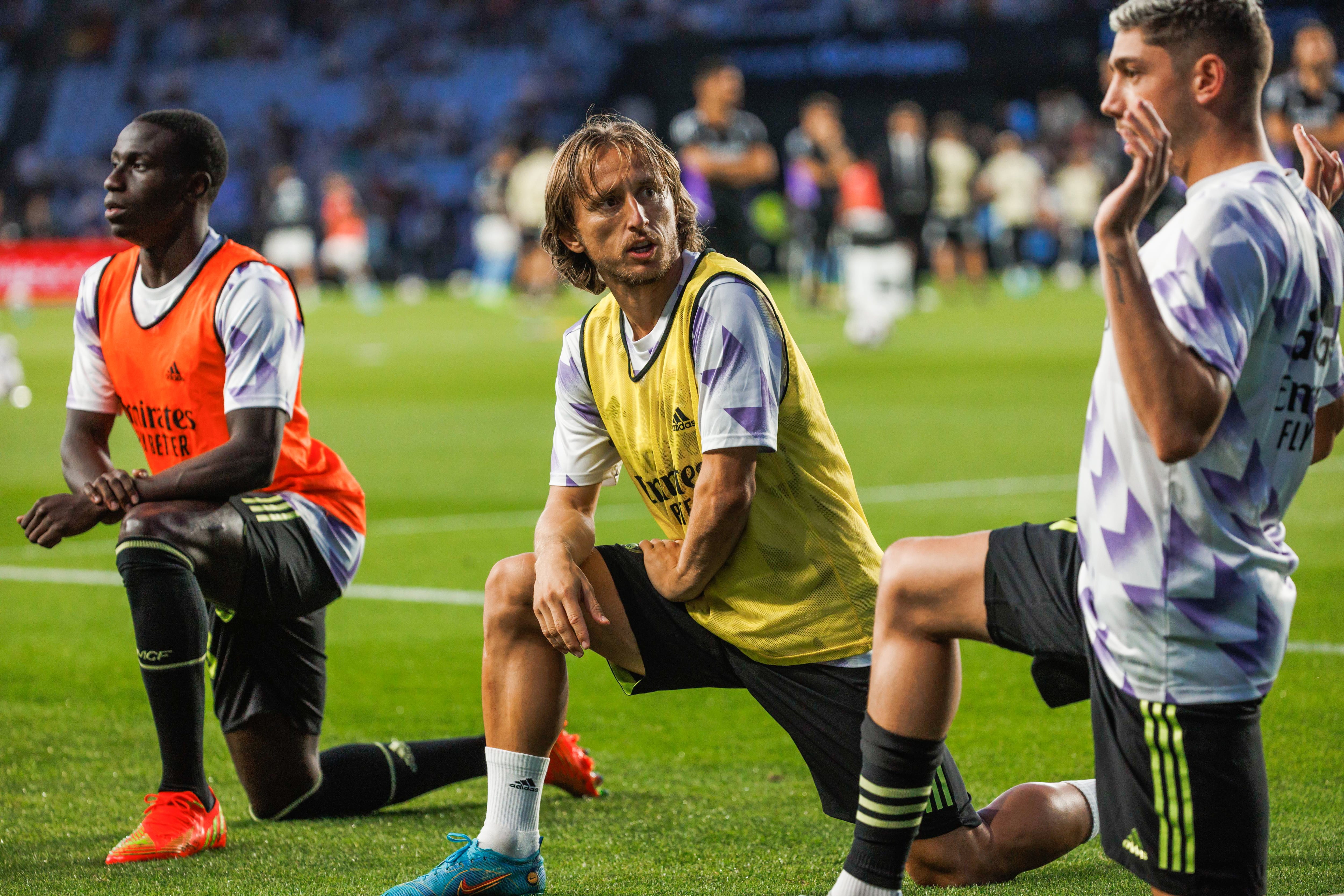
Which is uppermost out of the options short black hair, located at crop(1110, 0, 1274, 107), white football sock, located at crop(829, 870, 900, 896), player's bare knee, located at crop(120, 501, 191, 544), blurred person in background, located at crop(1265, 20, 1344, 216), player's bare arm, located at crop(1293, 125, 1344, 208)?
blurred person in background, located at crop(1265, 20, 1344, 216)

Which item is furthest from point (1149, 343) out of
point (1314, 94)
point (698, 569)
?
point (1314, 94)

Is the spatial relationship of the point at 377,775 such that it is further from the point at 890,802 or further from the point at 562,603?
the point at 890,802

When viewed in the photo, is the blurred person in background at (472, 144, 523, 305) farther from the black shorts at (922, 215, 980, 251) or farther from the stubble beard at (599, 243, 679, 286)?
the stubble beard at (599, 243, 679, 286)

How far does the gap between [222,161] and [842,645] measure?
2290mm

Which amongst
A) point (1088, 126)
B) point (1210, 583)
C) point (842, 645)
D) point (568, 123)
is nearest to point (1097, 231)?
point (1210, 583)

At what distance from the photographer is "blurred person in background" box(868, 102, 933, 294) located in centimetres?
2081

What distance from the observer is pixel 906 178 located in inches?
878

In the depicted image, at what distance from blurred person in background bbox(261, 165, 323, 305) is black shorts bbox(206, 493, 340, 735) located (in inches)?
1063

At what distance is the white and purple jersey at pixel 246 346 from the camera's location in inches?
168

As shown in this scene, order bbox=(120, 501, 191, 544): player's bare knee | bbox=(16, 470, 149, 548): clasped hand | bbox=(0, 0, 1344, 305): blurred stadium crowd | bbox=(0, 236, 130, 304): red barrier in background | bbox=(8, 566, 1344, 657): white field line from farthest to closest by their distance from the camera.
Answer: bbox=(0, 0, 1344, 305): blurred stadium crowd < bbox=(0, 236, 130, 304): red barrier in background < bbox=(8, 566, 1344, 657): white field line < bbox=(16, 470, 149, 548): clasped hand < bbox=(120, 501, 191, 544): player's bare knee

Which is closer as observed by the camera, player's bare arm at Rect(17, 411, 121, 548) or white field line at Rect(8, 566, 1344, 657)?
player's bare arm at Rect(17, 411, 121, 548)

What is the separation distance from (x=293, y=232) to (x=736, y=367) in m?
Answer: 29.5

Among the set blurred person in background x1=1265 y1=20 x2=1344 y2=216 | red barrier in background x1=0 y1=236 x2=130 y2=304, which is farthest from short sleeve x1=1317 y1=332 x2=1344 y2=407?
red barrier in background x1=0 y1=236 x2=130 y2=304

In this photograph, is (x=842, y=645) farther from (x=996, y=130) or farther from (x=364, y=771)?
(x=996, y=130)
